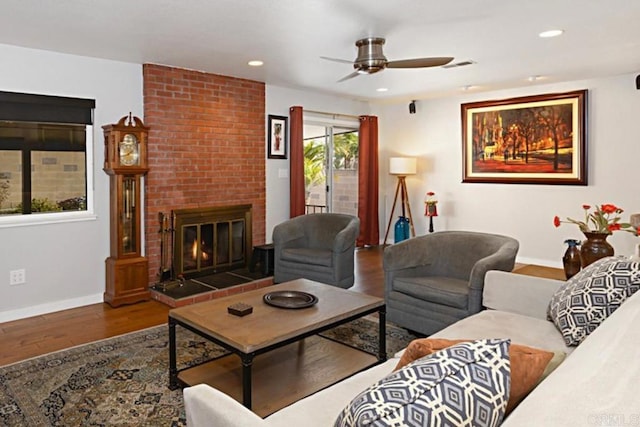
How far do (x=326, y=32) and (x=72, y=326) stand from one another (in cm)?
300

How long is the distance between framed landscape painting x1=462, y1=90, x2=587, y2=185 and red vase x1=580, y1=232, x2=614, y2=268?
3.15m

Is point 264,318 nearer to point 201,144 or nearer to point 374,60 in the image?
point 374,60

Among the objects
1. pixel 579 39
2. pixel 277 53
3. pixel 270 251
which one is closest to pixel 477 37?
pixel 579 39

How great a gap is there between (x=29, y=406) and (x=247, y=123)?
3.72m

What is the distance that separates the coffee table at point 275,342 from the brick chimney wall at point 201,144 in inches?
84.6

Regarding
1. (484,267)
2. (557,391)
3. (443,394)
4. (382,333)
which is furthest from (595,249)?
(443,394)

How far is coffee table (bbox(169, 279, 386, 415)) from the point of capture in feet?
7.39

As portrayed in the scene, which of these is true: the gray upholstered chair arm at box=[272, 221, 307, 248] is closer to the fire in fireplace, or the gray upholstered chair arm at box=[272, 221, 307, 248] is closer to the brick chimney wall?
the fire in fireplace

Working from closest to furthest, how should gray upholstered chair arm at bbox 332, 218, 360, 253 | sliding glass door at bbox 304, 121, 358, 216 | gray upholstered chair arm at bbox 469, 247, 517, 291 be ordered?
1. gray upholstered chair arm at bbox 469, 247, 517, 291
2. gray upholstered chair arm at bbox 332, 218, 360, 253
3. sliding glass door at bbox 304, 121, 358, 216

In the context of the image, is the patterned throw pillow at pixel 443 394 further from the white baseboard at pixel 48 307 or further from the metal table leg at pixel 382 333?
the white baseboard at pixel 48 307

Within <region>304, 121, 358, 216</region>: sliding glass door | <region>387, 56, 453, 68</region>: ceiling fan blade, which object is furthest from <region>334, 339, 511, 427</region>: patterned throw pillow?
<region>304, 121, 358, 216</region>: sliding glass door

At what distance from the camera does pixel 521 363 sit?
3.94 ft

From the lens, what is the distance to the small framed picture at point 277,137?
5754mm

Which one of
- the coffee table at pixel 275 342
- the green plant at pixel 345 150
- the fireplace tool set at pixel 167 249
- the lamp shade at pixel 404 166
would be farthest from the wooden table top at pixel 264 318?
the green plant at pixel 345 150
